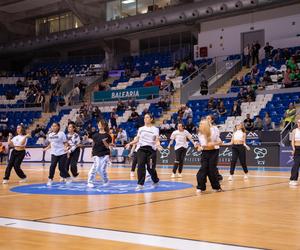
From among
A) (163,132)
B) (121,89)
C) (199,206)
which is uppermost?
(121,89)

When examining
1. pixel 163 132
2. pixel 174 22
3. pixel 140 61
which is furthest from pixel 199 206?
pixel 140 61

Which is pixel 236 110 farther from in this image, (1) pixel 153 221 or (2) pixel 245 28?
(1) pixel 153 221

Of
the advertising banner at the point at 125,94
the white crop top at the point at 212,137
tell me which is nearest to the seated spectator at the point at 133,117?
the advertising banner at the point at 125,94

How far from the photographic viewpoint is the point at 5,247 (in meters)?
5.58

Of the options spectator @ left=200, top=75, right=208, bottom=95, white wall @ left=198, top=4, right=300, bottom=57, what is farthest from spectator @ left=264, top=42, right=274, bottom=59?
spectator @ left=200, top=75, right=208, bottom=95

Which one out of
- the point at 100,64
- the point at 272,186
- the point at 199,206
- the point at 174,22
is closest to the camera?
the point at 199,206

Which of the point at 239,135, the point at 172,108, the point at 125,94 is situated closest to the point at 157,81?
the point at 125,94

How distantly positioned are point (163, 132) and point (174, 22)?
392 inches

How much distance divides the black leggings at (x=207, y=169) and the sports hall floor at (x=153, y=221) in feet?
1.29

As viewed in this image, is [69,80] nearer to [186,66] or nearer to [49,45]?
[49,45]

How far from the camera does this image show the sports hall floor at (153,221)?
5.84 metres

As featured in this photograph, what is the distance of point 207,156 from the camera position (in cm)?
1175

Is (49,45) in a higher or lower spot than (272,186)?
higher

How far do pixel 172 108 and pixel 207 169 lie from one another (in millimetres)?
20258
